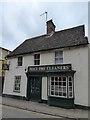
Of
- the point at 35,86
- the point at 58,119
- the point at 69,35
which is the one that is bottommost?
the point at 58,119

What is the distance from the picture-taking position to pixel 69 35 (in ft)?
50.0

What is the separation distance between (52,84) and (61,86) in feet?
3.10

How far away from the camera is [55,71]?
41.7 ft

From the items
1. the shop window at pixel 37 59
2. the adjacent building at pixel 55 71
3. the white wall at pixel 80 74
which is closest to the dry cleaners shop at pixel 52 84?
the adjacent building at pixel 55 71

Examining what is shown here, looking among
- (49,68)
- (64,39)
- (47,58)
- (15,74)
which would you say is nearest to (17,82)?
(15,74)

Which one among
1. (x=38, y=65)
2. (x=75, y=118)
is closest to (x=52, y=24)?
(x=38, y=65)

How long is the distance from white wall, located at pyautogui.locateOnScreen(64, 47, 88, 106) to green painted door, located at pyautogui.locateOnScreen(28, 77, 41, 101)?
12.6 ft

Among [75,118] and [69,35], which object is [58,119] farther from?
[69,35]

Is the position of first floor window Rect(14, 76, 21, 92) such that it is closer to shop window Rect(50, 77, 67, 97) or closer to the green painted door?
the green painted door

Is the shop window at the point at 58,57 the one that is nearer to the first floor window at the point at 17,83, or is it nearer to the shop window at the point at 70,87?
the shop window at the point at 70,87

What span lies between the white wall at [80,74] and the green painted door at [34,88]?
12.6 ft

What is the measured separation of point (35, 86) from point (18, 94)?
2.60 m

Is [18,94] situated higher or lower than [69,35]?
lower

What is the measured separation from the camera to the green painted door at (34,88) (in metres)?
14.3
